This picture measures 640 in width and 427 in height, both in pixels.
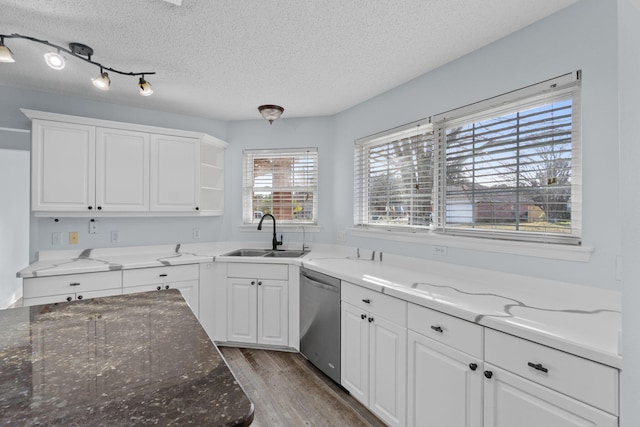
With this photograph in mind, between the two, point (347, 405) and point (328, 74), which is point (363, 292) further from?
point (328, 74)

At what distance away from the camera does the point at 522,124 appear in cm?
184

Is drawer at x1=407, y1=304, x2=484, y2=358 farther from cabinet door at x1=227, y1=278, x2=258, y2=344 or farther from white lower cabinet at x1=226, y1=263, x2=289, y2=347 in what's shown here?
cabinet door at x1=227, y1=278, x2=258, y2=344

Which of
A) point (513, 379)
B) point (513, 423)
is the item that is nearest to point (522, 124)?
point (513, 379)

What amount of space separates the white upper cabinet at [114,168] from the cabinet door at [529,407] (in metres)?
2.88

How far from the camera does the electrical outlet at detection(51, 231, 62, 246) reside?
2.82m

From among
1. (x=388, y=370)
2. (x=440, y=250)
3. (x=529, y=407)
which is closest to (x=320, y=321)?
(x=388, y=370)

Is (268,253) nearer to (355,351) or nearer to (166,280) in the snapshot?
(166,280)

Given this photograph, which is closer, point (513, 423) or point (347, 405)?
point (513, 423)

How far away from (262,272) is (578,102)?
101 inches

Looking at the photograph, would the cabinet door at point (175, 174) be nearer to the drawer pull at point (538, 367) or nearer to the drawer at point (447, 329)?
the drawer at point (447, 329)

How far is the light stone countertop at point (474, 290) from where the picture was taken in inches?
46.3

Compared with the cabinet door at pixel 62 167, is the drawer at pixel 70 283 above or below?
below

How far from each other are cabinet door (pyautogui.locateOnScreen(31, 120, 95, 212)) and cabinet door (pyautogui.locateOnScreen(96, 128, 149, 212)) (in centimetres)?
6

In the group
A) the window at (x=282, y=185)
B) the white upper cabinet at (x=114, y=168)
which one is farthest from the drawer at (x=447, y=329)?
the white upper cabinet at (x=114, y=168)
